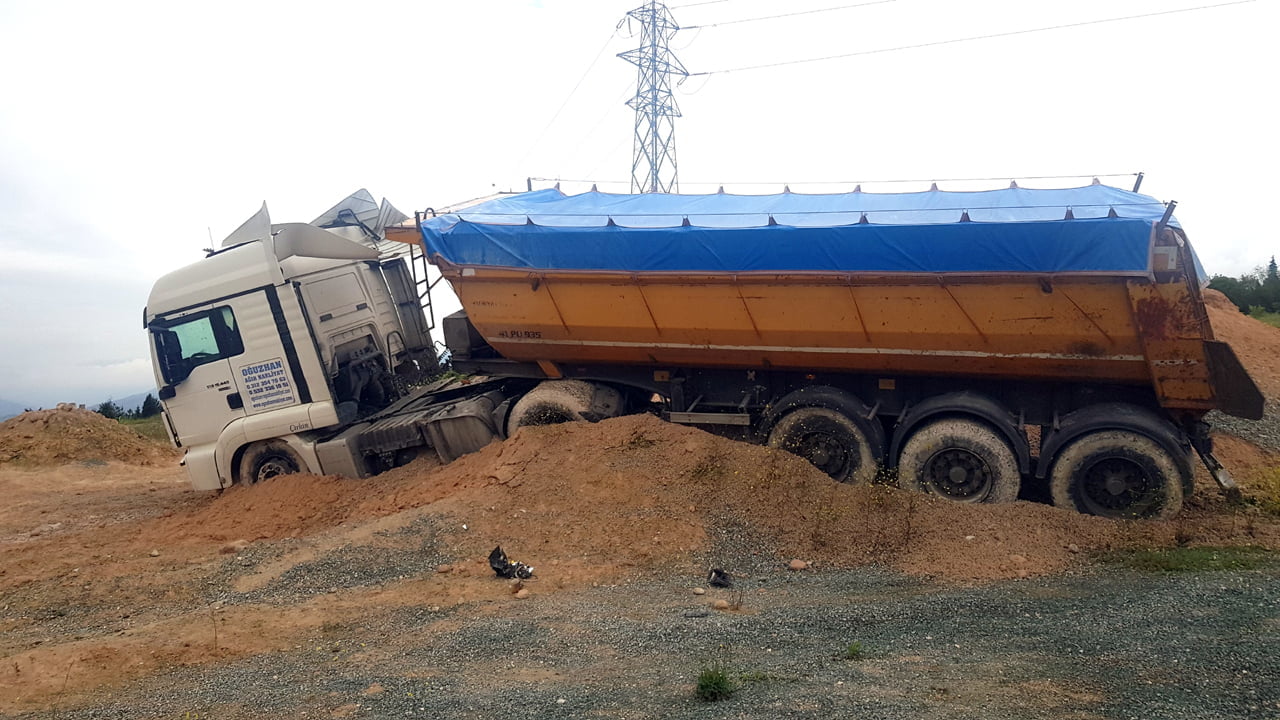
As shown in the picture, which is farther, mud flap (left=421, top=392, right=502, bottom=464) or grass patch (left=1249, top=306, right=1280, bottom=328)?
grass patch (left=1249, top=306, right=1280, bottom=328)

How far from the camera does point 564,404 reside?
A: 32.6 feet

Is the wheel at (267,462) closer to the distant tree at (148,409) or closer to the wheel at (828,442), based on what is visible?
the wheel at (828,442)

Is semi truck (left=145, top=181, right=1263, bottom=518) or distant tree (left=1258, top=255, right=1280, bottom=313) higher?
semi truck (left=145, top=181, right=1263, bottom=518)

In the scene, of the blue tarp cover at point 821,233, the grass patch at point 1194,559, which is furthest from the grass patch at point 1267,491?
the blue tarp cover at point 821,233

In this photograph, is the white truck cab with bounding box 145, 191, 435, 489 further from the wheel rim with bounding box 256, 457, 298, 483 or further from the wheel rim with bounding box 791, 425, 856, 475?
the wheel rim with bounding box 791, 425, 856, 475

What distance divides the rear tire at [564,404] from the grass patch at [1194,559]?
5.51 m

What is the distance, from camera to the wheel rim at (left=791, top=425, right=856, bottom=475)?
885 centimetres

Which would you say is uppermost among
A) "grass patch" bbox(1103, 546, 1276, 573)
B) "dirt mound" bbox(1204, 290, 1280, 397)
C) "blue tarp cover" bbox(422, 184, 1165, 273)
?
"blue tarp cover" bbox(422, 184, 1165, 273)

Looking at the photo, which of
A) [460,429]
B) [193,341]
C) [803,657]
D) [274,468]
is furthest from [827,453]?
[193,341]

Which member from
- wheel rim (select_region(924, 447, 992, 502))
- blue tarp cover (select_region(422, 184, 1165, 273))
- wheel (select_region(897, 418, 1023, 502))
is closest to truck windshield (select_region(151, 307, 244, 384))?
blue tarp cover (select_region(422, 184, 1165, 273))

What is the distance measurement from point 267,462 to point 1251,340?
1620 cm

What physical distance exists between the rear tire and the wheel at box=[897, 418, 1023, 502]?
3509mm

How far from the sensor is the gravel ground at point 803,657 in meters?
4.35

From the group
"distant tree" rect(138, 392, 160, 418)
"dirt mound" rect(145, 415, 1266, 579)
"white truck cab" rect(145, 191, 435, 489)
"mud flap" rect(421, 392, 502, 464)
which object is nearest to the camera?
"dirt mound" rect(145, 415, 1266, 579)
